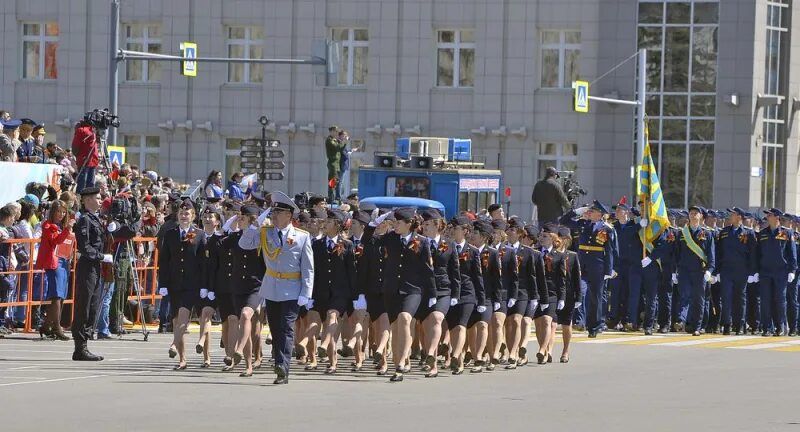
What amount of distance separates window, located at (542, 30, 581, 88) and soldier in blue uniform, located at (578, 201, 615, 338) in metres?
24.7

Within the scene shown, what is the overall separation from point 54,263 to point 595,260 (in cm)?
831

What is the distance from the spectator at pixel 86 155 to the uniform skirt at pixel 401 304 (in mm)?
9658

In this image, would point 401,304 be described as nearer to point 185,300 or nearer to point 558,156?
point 185,300

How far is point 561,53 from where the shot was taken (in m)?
51.0

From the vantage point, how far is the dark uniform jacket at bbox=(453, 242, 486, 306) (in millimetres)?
19453

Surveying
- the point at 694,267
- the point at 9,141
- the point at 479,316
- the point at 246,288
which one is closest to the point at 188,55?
the point at 9,141

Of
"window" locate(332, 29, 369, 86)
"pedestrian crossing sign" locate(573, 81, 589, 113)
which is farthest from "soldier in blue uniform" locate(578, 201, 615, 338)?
"window" locate(332, 29, 369, 86)

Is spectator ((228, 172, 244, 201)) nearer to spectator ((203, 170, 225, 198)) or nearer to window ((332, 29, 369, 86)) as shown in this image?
spectator ((203, 170, 225, 198))

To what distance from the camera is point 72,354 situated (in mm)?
20203

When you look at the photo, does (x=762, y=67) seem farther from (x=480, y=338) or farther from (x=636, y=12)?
(x=480, y=338)

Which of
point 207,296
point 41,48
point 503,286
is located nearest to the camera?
point 207,296

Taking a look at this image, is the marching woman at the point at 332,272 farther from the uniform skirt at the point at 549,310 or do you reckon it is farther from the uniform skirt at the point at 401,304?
the uniform skirt at the point at 549,310

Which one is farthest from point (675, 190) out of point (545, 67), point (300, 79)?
point (300, 79)

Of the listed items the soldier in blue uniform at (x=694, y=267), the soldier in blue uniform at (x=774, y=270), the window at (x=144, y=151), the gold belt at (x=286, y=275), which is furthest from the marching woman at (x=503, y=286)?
the window at (x=144, y=151)
